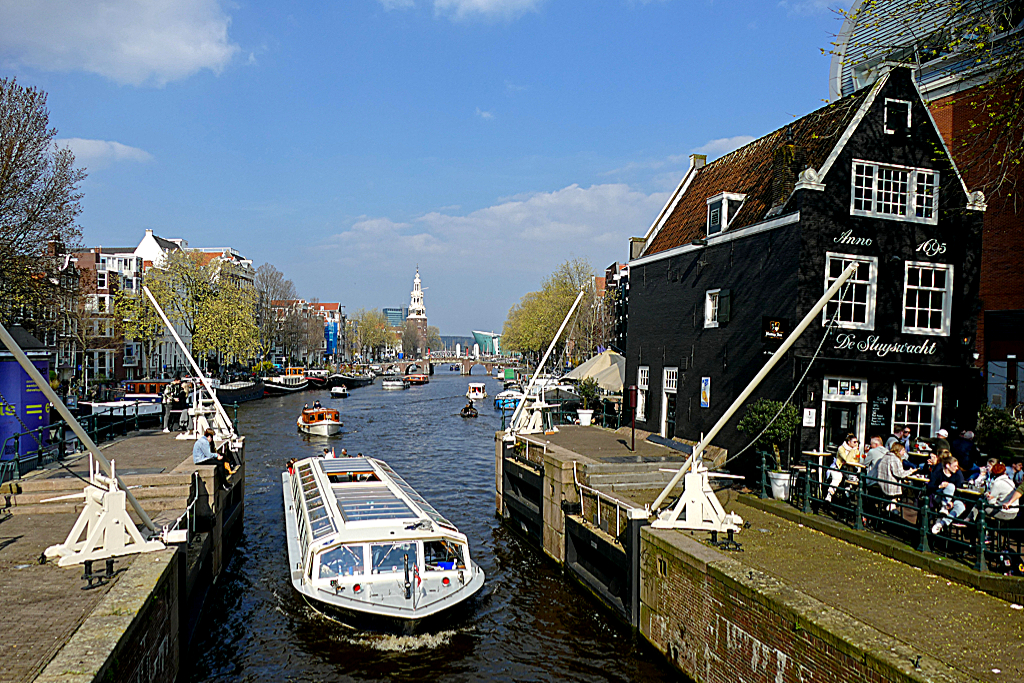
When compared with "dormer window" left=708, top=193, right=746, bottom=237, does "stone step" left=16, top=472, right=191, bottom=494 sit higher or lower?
lower

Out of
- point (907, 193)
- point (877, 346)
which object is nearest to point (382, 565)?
point (877, 346)

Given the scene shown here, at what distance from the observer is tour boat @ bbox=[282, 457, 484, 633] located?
42.6ft

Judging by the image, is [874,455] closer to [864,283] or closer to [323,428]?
[864,283]

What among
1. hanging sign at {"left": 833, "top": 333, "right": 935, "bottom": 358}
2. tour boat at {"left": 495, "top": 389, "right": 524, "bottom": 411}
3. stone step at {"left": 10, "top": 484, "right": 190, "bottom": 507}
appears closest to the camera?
stone step at {"left": 10, "top": 484, "right": 190, "bottom": 507}

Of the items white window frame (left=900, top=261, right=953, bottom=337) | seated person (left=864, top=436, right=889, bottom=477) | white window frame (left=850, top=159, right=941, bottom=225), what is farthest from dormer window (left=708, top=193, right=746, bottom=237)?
seated person (left=864, top=436, right=889, bottom=477)

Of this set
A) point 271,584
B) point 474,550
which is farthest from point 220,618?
point 474,550

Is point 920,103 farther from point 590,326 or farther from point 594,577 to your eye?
point 590,326

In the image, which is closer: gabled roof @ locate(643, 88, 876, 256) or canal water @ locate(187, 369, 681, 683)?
canal water @ locate(187, 369, 681, 683)

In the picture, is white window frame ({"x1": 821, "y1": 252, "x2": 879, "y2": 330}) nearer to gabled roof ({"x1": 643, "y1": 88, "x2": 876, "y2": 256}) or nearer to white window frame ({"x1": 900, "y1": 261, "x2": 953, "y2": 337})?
white window frame ({"x1": 900, "y1": 261, "x2": 953, "y2": 337})

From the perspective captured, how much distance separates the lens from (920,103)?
19047 millimetres

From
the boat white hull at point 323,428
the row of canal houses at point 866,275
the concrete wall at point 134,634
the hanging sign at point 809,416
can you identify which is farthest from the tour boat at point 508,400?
the concrete wall at point 134,634

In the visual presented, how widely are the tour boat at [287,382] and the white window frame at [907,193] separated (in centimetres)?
7037

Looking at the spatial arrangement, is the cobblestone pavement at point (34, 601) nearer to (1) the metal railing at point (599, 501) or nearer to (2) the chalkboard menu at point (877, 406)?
(1) the metal railing at point (599, 501)

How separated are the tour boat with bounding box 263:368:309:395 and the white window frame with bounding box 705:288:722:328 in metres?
65.2
